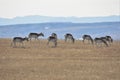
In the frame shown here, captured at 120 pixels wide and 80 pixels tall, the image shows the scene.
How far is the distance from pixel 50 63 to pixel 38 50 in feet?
29.6

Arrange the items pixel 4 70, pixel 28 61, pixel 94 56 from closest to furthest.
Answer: pixel 4 70 < pixel 28 61 < pixel 94 56

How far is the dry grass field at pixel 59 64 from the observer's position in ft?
81.7

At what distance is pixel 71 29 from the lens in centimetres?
13812

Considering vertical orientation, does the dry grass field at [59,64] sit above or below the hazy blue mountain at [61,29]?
below

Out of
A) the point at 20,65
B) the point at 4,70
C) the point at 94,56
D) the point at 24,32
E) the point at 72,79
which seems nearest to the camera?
the point at 72,79

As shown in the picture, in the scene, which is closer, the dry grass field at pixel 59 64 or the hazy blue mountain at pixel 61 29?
the dry grass field at pixel 59 64

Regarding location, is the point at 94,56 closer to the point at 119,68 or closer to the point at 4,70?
the point at 119,68

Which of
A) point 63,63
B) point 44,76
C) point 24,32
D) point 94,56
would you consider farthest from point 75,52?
point 24,32

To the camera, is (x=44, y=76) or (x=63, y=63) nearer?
(x=44, y=76)

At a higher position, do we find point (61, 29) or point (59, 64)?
point (61, 29)

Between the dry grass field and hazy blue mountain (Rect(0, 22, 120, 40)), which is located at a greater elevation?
hazy blue mountain (Rect(0, 22, 120, 40))

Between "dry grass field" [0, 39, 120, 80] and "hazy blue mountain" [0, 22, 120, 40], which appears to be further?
"hazy blue mountain" [0, 22, 120, 40]

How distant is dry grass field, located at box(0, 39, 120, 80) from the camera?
81.7 ft

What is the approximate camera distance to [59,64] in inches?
1177
